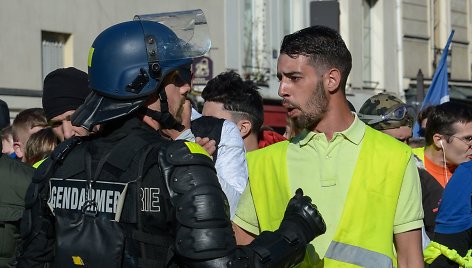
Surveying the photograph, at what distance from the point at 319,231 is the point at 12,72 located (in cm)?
1170

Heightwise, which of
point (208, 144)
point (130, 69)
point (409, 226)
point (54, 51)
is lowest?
point (409, 226)

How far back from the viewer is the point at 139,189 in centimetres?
326

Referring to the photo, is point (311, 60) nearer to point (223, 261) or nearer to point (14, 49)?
point (223, 261)

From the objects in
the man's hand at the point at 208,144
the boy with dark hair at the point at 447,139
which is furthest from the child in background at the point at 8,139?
the man's hand at the point at 208,144

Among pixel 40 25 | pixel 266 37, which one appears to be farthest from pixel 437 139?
pixel 266 37

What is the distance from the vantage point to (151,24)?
3.56 meters

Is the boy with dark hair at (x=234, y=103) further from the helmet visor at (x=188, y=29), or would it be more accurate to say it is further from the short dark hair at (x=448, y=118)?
the helmet visor at (x=188, y=29)

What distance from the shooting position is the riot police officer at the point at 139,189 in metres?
3.17

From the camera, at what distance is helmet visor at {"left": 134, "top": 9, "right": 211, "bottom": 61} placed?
3664 millimetres

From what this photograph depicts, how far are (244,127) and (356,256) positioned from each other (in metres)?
2.58

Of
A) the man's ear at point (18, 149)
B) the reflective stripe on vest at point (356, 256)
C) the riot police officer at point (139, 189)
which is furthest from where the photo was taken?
the man's ear at point (18, 149)

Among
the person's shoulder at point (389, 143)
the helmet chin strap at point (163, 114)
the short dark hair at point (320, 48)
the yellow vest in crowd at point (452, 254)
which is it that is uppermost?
the short dark hair at point (320, 48)

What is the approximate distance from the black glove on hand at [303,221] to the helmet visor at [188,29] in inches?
27.4

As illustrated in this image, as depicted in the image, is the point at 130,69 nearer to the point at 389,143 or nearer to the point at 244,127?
the point at 389,143
